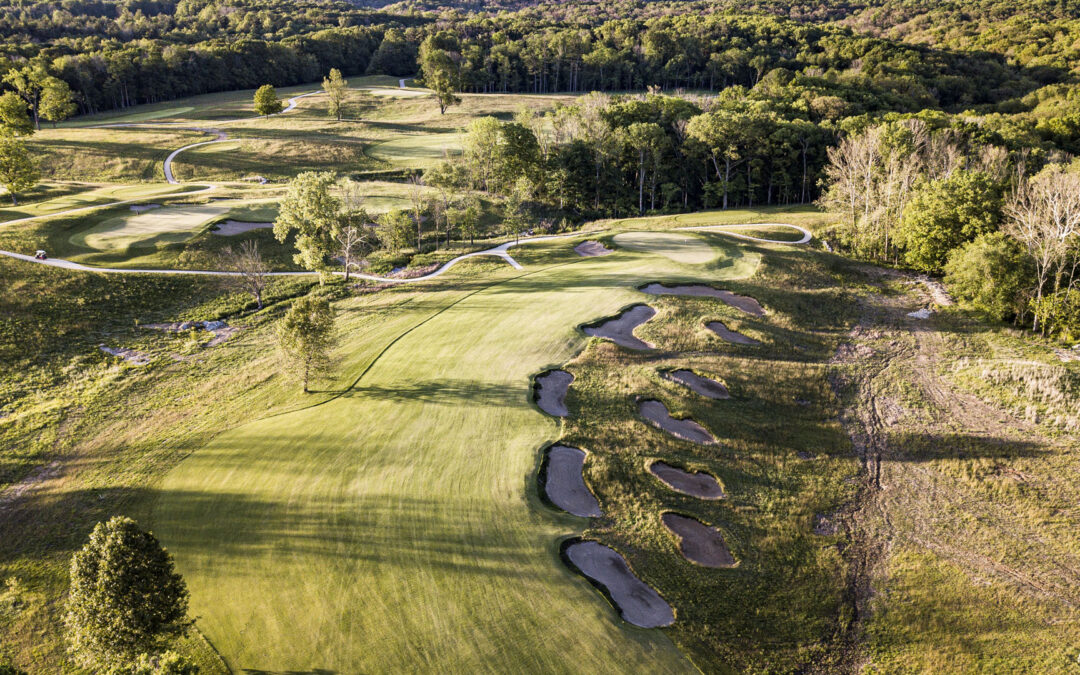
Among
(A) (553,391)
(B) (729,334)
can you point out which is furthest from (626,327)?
(A) (553,391)

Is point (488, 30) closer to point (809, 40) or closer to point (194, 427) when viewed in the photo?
point (809, 40)

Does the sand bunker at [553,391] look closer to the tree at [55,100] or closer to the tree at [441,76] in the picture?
the tree at [441,76]

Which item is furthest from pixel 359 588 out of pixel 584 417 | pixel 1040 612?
pixel 1040 612

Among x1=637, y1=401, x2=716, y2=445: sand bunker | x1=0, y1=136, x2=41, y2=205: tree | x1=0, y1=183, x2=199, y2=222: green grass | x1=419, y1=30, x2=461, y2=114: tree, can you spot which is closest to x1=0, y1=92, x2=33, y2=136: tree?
x1=0, y1=183, x2=199, y2=222: green grass

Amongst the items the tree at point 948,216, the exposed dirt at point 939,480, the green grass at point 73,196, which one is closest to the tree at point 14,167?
the green grass at point 73,196

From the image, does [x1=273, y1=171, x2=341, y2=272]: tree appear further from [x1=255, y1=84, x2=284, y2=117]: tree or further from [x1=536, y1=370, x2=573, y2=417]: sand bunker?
[x1=255, y1=84, x2=284, y2=117]: tree
